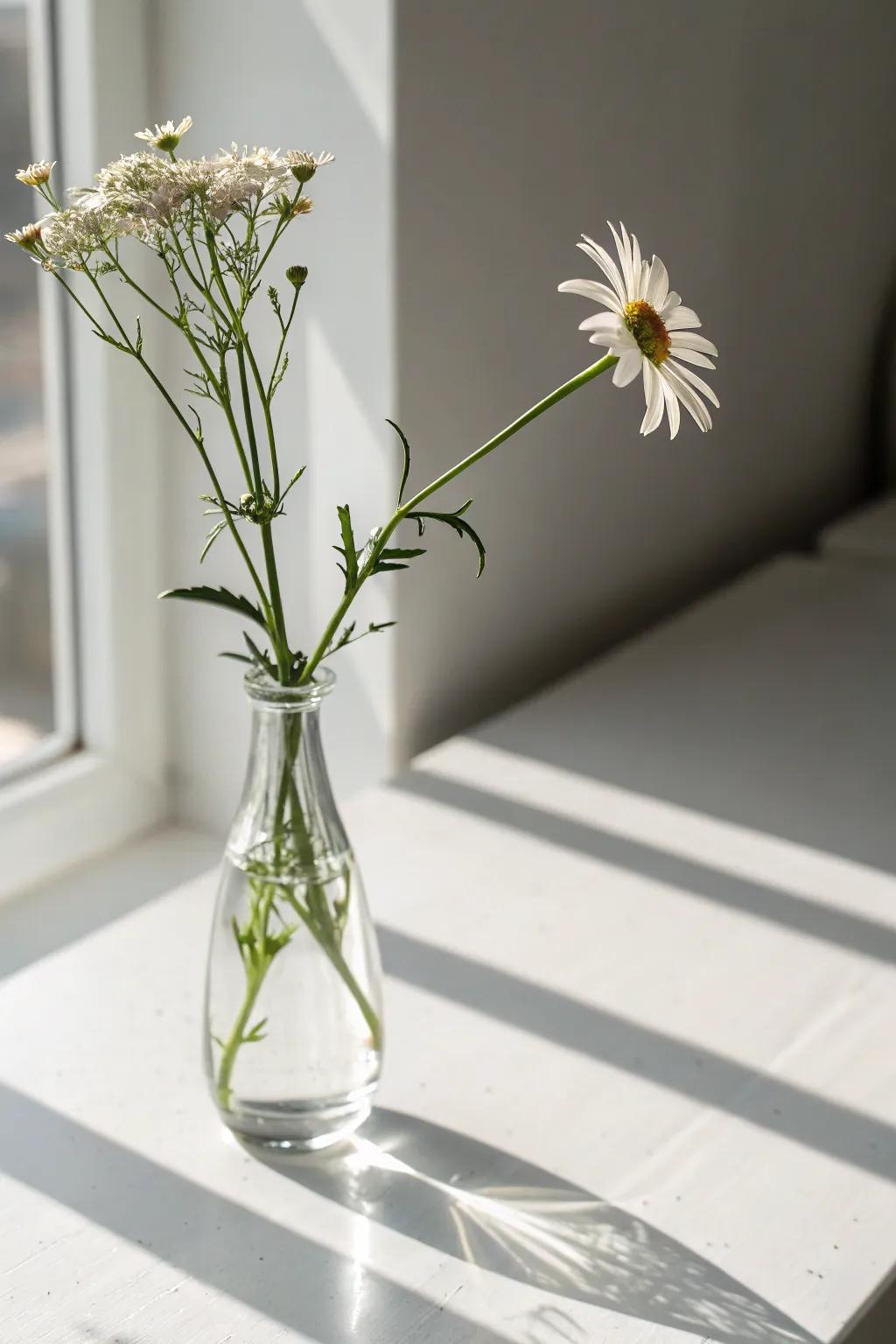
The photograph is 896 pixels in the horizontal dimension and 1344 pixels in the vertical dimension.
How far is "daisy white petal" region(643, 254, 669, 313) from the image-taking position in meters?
0.66

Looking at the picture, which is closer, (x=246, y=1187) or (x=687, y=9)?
(x=246, y=1187)

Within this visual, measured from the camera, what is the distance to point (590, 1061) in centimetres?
93

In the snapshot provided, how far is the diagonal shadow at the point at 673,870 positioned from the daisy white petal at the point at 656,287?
0.53 metres

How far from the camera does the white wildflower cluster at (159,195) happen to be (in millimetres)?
635

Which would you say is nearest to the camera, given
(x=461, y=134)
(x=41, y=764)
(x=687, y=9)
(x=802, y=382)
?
(x=461, y=134)

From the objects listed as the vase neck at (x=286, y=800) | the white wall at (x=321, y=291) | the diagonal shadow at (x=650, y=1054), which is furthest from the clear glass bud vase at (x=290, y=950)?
the white wall at (x=321, y=291)

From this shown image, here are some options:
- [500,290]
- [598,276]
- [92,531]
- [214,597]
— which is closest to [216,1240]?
[214,597]

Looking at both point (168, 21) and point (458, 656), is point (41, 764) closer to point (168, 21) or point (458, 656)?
point (458, 656)

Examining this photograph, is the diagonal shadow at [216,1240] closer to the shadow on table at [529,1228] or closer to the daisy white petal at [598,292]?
the shadow on table at [529,1228]

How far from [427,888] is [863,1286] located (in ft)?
1.44

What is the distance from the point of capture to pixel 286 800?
0.73 metres

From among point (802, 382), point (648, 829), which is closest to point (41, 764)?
point (648, 829)

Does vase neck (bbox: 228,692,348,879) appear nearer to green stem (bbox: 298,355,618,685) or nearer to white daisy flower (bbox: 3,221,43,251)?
green stem (bbox: 298,355,618,685)

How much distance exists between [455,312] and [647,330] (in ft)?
2.26
